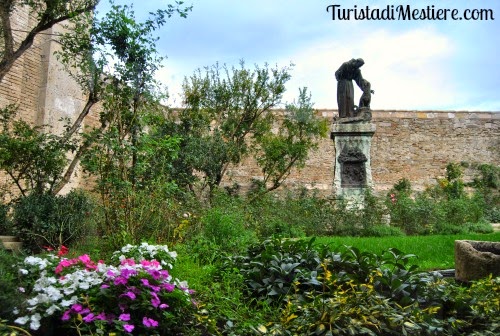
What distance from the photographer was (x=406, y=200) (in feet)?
34.6

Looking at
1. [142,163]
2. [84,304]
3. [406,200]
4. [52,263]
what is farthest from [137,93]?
[406,200]

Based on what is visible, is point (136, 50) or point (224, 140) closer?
point (136, 50)

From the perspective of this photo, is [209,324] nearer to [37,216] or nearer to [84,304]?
[84,304]

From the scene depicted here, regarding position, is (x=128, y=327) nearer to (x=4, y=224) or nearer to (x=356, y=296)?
(x=356, y=296)

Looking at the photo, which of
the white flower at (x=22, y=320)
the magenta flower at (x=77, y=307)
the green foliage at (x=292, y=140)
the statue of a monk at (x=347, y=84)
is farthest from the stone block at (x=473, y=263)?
the green foliage at (x=292, y=140)

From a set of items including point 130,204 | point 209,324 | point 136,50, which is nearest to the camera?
point 209,324

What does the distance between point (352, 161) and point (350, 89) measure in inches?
77.2

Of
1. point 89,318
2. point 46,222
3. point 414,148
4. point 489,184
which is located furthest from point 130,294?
point 414,148

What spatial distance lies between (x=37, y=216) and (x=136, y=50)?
8.90ft

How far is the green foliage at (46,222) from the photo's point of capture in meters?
6.27

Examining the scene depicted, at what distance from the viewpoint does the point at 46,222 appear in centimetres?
638

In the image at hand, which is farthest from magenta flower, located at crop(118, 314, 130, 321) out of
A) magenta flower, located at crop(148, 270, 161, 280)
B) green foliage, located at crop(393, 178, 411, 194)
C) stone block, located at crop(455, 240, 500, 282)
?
green foliage, located at crop(393, 178, 411, 194)

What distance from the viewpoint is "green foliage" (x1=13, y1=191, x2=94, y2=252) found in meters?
6.27

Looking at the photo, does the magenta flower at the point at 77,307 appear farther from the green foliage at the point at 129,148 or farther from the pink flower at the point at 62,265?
the green foliage at the point at 129,148
